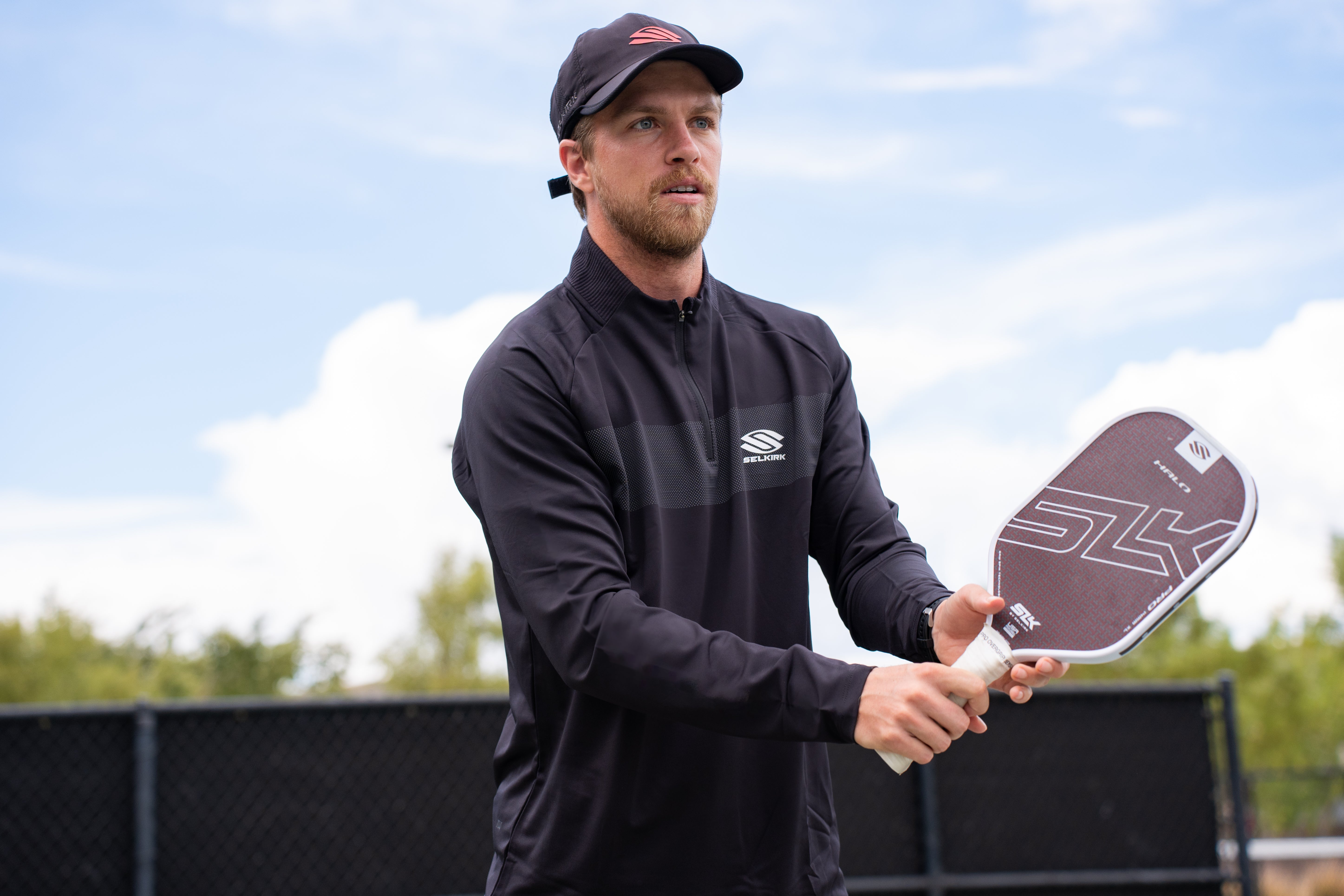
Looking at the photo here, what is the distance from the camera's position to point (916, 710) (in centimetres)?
205

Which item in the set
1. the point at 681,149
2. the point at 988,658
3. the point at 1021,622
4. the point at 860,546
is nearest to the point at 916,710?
the point at 988,658

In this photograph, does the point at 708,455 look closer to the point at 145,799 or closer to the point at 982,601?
the point at 982,601

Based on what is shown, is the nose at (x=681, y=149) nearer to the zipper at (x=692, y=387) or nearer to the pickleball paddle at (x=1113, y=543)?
the zipper at (x=692, y=387)

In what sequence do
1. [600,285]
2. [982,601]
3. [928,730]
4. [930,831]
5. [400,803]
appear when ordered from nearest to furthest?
1. [928,730]
2. [982,601]
3. [600,285]
4. [400,803]
5. [930,831]

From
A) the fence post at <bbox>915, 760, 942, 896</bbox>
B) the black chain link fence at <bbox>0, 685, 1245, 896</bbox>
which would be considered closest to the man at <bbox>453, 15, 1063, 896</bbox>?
the black chain link fence at <bbox>0, 685, 1245, 896</bbox>

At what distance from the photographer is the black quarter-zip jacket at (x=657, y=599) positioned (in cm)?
217

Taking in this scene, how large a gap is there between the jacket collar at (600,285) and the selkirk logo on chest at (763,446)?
13.4 inches

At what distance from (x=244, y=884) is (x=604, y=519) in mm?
4303

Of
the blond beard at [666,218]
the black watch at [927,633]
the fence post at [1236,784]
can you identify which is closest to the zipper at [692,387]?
the blond beard at [666,218]

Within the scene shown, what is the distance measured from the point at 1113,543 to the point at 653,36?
55.4 inches

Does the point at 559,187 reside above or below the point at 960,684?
above

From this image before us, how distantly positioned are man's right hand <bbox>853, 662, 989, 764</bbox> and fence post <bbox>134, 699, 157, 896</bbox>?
4.47m

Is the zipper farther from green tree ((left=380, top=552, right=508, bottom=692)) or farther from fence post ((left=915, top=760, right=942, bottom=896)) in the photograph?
green tree ((left=380, top=552, right=508, bottom=692))

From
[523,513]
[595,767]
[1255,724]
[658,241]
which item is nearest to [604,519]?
[523,513]
